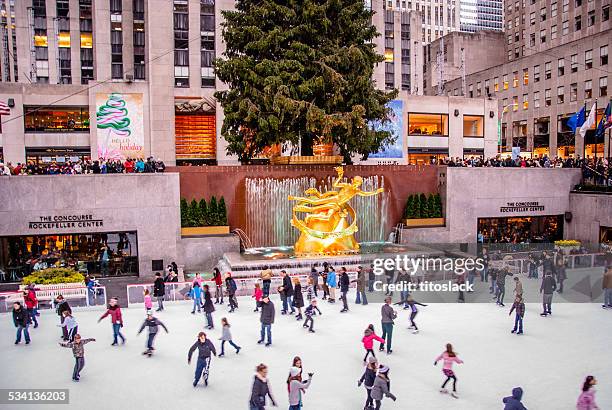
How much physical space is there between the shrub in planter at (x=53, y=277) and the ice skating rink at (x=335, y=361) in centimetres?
235

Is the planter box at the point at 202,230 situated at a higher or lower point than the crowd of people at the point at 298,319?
higher

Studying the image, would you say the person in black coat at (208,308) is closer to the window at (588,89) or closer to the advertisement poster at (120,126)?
the advertisement poster at (120,126)

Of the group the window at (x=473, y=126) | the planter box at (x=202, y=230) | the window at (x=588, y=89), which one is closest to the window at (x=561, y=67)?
the window at (x=588, y=89)

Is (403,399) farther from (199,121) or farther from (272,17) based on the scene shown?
(199,121)

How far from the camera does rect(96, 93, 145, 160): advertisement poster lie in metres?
34.4

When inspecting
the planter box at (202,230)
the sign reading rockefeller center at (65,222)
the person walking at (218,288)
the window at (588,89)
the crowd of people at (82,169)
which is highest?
the window at (588,89)

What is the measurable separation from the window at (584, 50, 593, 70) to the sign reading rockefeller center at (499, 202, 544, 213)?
2726cm

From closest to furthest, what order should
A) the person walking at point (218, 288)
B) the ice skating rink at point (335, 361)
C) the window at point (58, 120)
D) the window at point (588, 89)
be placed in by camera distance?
the ice skating rink at point (335, 361) < the person walking at point (218, 288) < the window at point (58, 120) < the window at point (588, 89)

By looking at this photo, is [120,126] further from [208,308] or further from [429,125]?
[208,308]

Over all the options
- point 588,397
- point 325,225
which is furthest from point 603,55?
point 588,397

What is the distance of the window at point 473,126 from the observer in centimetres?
4281

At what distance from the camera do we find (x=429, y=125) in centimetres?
4209

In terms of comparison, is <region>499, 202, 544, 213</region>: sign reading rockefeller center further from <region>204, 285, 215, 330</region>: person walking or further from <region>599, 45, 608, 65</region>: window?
<region>599, 45, 608, 65</region>: window

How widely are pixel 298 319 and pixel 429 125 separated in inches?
1216
